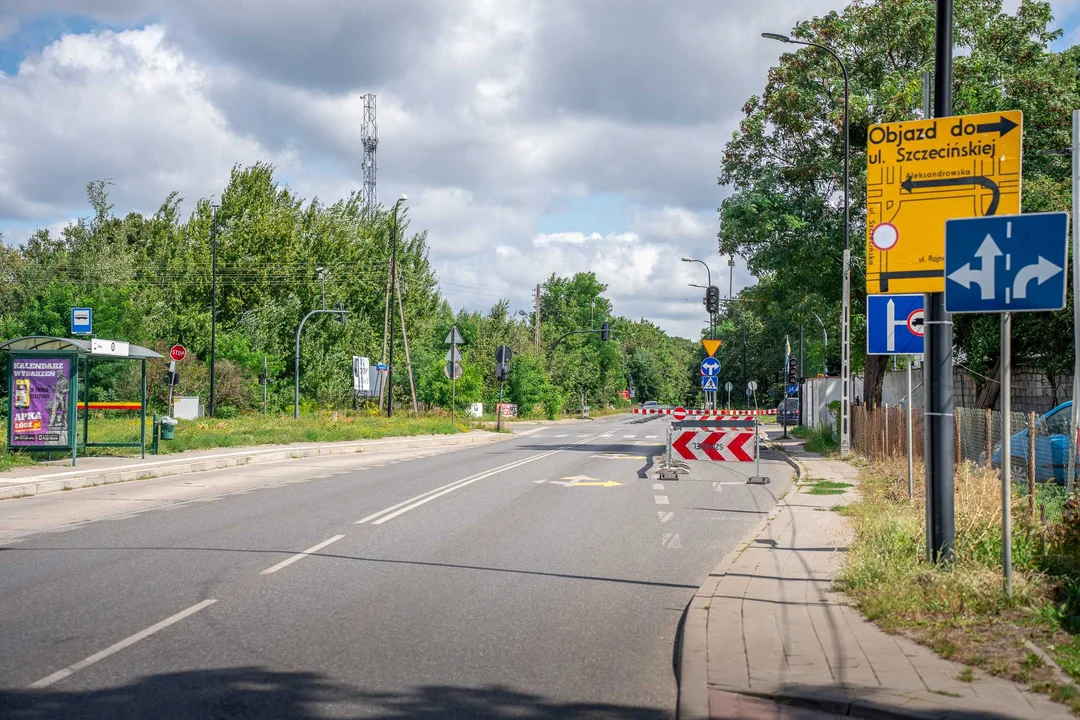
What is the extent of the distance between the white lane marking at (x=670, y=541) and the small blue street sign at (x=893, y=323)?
3801 millimetres

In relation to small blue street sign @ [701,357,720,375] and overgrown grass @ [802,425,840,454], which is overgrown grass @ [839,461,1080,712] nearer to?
overgrown grass @ [802,425,840,454]

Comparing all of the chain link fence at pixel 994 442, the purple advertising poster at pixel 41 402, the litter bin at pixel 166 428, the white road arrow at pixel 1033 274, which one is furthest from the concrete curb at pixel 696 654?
the litter bin at pixel 166 428

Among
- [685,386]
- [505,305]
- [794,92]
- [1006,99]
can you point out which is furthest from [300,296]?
[685,386]

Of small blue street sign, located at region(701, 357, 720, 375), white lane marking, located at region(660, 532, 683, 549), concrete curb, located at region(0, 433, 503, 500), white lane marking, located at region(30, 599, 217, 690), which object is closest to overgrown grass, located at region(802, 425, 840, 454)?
small blue street sign, located at region(701, 357, 720, 375)

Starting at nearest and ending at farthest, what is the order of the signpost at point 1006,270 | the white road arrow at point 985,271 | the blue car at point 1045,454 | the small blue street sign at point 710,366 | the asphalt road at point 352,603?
1. the asphalt road at point 352,603
2. the signpost at point 1006,270
3. the white road arrow at point 985,271
4. the blue car at point 1045,454
5. the small blue street sign at point 710,366

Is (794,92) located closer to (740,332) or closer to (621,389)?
(740,332)

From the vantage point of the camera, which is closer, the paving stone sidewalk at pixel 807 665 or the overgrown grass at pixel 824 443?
the paving stone sidewalk at pixel 807 665

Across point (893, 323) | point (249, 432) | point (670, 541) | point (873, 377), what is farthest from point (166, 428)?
point (873, 377)

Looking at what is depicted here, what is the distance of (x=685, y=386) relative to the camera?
172500 mm

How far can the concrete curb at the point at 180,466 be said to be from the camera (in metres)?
16.2

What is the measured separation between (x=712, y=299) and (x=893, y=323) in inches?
958

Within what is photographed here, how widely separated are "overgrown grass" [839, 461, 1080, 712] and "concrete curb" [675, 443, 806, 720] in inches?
43.1

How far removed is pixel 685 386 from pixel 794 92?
14343 centimetres

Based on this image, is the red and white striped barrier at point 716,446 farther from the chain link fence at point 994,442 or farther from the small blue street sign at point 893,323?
the small blue street sign at point 893,323
